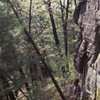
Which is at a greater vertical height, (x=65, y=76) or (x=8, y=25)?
(x=8, y=25)

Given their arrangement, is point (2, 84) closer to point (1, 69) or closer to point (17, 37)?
point (1, 69)

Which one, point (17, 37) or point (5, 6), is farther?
→ point (17, 37)

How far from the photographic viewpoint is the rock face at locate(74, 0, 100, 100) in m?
4.59

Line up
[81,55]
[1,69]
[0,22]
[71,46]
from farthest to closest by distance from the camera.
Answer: [71,46]
[0,22]
[1,69]
[81,55]

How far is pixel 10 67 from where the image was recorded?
754 centimetres

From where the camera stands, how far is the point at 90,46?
5.16 m

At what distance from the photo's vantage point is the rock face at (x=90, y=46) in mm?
4590

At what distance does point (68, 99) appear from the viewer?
7.67 m

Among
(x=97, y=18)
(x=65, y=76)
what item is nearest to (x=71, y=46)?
(x=65, y=76)

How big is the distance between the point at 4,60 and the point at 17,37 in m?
1.73

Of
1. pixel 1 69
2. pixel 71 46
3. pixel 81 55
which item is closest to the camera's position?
pixel 81 55

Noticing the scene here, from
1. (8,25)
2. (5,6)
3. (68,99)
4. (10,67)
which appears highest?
(5,6)

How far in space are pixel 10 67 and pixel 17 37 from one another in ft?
6.68

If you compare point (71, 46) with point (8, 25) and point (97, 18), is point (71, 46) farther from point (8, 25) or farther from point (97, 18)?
point (97, 18)
